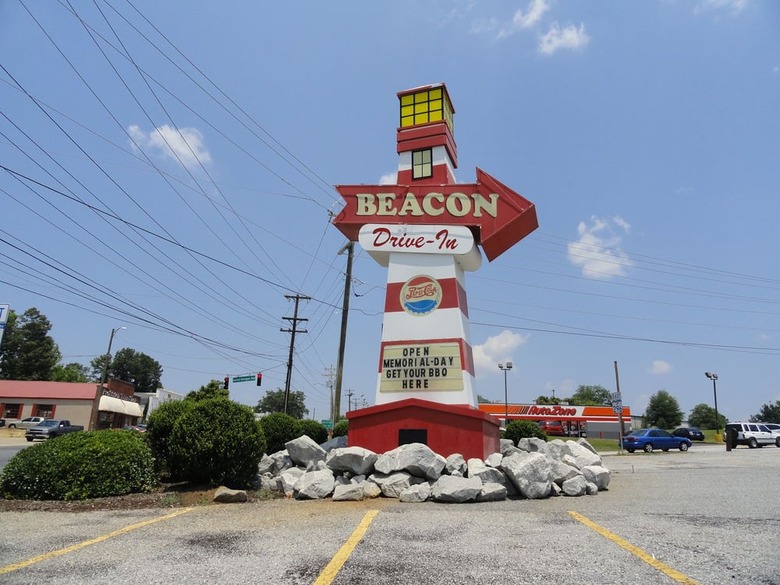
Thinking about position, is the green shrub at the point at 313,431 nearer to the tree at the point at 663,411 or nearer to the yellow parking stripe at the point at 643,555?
the yellow parking stripe at the point at 643,555

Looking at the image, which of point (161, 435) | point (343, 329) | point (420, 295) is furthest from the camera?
point (343, 329)

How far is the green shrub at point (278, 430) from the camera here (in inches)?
682

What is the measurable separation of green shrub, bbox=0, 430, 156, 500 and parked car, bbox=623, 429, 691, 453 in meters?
32.2

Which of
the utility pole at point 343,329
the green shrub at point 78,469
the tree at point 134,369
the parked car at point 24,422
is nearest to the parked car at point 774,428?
the utility pole at point 343,329

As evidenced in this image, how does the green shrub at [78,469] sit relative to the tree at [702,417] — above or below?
below

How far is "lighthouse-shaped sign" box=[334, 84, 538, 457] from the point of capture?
1448 cm

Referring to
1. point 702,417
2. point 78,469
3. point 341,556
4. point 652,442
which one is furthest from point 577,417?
point 702,417

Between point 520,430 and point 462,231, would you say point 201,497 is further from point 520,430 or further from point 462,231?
point 520,430

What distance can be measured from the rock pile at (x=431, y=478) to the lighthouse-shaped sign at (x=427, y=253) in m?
1.75

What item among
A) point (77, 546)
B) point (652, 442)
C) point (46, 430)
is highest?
point (652, 442)

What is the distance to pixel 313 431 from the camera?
760 inches

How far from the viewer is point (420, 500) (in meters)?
10.9

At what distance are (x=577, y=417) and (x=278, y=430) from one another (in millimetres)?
46667

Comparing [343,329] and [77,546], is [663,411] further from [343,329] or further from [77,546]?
[77,546]
